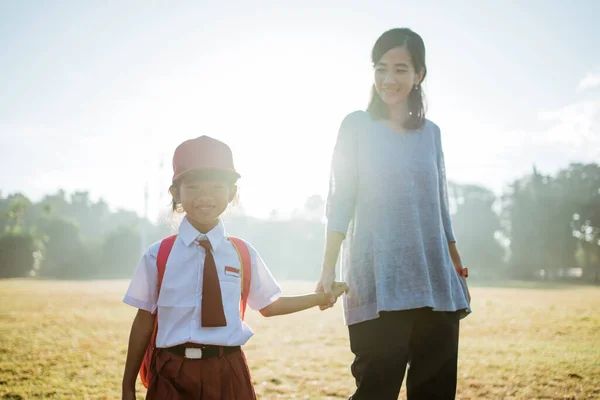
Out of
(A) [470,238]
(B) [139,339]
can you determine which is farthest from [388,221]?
(A) [470,238]

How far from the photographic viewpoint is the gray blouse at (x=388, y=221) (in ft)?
6.58

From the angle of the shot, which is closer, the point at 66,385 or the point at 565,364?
the point at 66,385

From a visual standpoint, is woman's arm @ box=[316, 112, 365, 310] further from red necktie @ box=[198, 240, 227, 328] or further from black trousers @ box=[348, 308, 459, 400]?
red necktie @ box=[198, 240, 227, 328]

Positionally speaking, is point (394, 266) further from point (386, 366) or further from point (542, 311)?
point (542, 311)

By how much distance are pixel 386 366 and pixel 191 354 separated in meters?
0.84

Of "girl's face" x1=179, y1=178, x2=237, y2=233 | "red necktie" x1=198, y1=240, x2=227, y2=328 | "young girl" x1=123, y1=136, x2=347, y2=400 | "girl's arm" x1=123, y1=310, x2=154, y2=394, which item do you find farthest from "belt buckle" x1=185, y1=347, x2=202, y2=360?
"girl's face" x1=179, y1=178, x2=237, y2=233

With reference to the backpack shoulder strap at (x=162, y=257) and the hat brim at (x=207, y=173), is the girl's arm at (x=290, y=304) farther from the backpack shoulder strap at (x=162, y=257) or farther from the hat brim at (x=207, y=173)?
the hat brim at (x=207, y=173)

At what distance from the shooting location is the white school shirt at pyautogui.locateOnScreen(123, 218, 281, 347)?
1993 mm

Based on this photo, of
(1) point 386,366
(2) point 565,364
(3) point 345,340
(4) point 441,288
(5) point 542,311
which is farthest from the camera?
A: (5) point 542,311

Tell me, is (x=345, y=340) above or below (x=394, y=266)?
below

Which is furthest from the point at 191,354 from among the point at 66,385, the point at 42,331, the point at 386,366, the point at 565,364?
the point at 42,331

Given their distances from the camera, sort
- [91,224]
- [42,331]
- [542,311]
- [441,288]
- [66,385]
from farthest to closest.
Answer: [91,224] < [542,311] < [42,331] < [66,385] < [441,288]

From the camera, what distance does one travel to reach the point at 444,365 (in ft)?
6.95

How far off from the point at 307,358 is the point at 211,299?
4.12m
